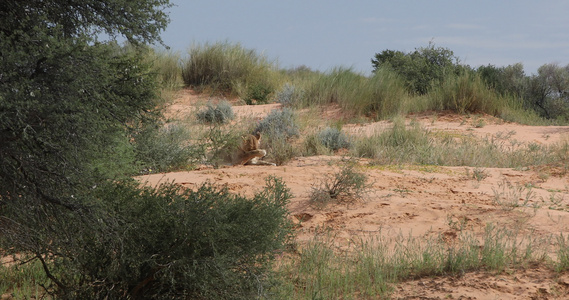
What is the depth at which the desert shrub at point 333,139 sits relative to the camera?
43.7 ft

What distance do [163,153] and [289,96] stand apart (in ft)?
27.6

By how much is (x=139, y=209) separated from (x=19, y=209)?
0.86 m

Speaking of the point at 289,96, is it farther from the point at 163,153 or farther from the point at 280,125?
the point at 163,153

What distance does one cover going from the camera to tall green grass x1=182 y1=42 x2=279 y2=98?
22.6 m

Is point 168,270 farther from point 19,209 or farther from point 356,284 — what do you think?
point 356,284

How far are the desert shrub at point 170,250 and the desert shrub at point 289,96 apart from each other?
1347 centimetres

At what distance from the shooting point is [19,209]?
4.68 meters

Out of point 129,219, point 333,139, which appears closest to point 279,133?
point 333,139

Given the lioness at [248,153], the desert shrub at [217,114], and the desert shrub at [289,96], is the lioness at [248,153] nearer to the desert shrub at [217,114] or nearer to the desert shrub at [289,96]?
the desert shrub at [217,114]

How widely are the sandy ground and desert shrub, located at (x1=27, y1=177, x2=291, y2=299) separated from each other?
1378 mm

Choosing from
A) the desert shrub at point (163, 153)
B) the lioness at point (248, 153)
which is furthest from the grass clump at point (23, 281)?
the lioness at point (248, 153)

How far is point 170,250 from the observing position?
15.5 feet

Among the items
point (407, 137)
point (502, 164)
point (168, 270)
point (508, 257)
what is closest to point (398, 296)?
point (508, 257)

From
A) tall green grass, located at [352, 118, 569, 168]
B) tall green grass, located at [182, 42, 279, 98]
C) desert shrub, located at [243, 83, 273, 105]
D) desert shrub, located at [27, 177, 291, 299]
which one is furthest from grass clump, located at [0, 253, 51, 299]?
tall green grass, located at [182, 42, 279, 98]
